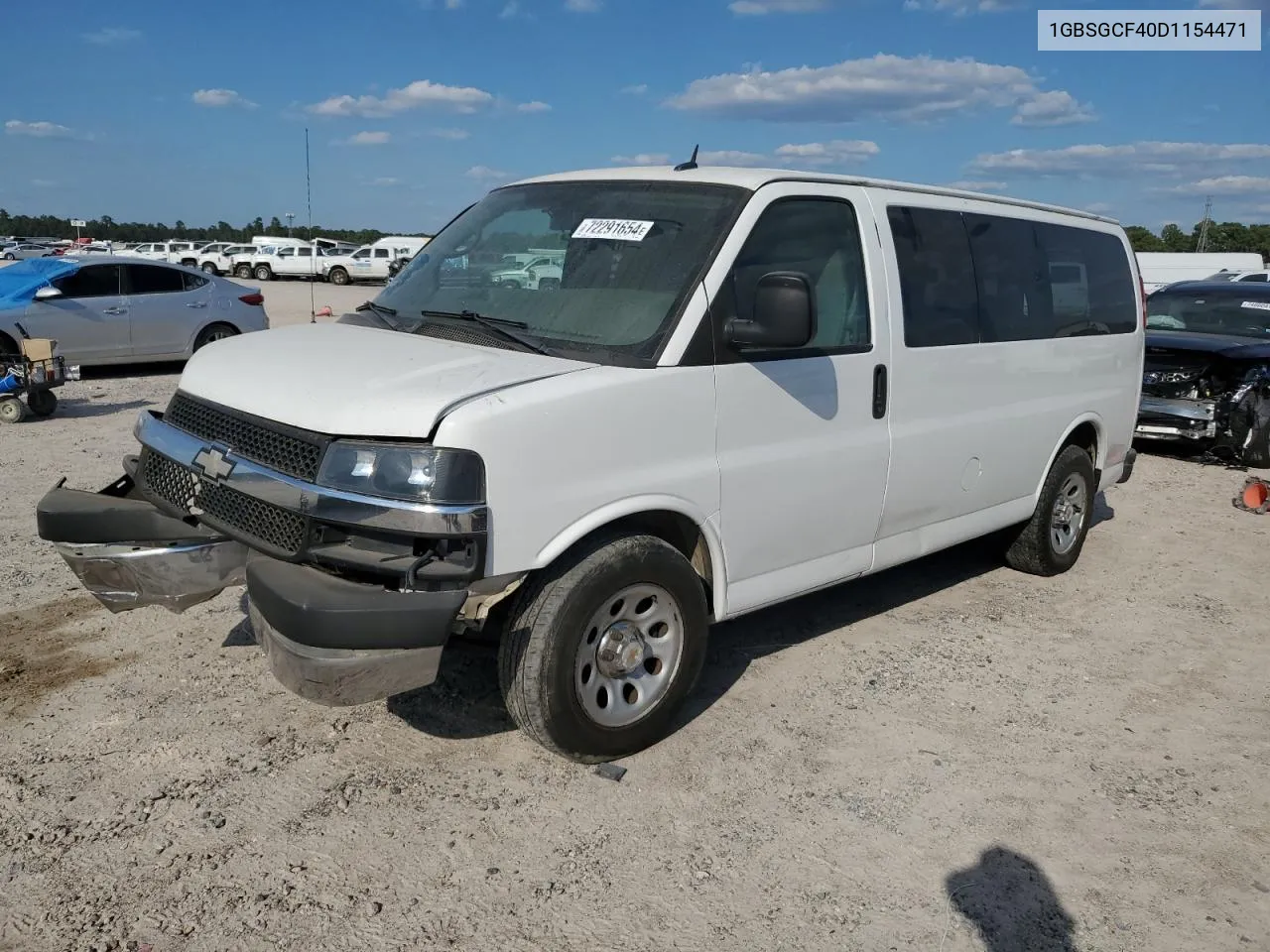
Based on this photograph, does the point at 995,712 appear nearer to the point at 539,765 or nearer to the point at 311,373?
the point at 539,765

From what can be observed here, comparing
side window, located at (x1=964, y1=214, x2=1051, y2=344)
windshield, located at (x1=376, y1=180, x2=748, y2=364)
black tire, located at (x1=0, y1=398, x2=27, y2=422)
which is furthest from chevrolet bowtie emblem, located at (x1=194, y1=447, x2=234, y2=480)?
black tire, located at (x1=0, y1=398, x2=27, y2=422)

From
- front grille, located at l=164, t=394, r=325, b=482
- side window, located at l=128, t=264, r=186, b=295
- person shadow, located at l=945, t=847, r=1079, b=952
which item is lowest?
person shadow, located at l=945, t=847, r=1079, b=952

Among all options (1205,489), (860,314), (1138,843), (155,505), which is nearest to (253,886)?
(155,505)

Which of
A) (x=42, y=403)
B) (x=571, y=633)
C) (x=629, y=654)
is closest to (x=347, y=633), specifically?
(x=571, y=633)

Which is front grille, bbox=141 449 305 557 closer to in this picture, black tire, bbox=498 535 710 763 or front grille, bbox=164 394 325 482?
front grille, bbox=164 394 325 482

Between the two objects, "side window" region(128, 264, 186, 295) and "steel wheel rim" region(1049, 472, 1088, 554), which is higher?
"side window" region(128, 264, 186, 295)

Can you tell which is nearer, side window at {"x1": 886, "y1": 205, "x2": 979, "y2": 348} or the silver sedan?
side window at {"x1": 886, "y1": 205, "x2": 979, "y2": 348}

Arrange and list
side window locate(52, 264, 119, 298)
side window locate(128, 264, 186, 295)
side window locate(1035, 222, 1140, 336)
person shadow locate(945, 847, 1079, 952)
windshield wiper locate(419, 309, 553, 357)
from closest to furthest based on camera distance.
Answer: person shadow locate(945, 847, 1079, 952) < windshield wiper locate(419, 309, 553, 357) < side window locate(1035, 222, 1140, 336) < side window locate(52, 264, 119, 298) < side window locate(128, 264, 186, 295)

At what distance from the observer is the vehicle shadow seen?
14.4 ft

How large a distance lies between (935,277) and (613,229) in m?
1.70

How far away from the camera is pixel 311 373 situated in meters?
3.76

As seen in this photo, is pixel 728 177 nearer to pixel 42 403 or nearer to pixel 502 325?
pixel 502 325

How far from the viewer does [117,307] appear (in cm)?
1379

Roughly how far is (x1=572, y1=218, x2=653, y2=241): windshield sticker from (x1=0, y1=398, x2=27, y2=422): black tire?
8587mm
